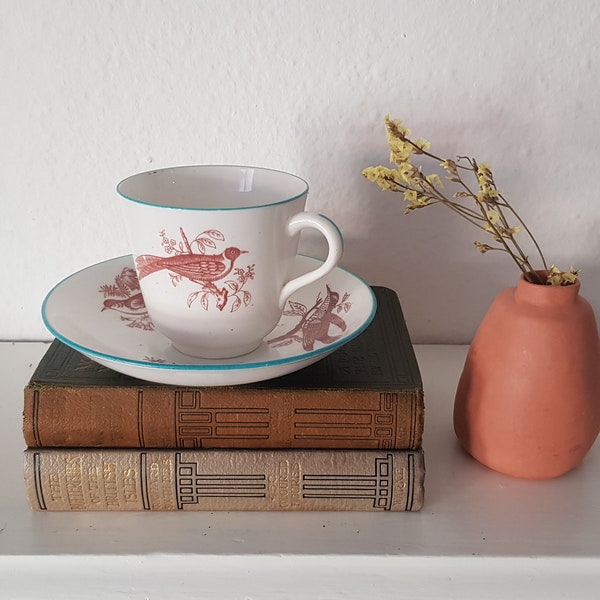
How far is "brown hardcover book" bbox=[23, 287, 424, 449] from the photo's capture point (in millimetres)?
487

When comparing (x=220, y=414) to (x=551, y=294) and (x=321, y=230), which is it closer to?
(x=321, y=230)

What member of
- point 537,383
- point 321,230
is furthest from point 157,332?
point 537,383

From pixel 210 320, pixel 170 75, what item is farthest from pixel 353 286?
pixel 170 75

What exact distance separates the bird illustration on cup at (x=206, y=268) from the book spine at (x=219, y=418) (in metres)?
0.06

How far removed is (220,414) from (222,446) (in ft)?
0.08

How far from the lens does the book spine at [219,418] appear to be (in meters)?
0.49

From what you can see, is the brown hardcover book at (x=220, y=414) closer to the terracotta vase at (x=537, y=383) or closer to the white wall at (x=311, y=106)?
the terracotta vase at (x=537, y=383)

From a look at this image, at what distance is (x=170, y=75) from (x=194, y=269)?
0.81 ft

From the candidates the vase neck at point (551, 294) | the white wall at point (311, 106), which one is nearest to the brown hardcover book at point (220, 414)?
the vase neck at point (551, 294)

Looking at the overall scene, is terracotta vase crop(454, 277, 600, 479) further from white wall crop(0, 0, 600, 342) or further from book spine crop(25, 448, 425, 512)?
white wall crop(0, 0, 600, 342)

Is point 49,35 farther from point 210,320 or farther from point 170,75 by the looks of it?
point 210,320

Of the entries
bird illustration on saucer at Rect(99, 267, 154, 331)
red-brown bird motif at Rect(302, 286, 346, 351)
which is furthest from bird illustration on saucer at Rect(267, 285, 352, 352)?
bird illustration on saucer at Rect(99, 267, 154, 331)

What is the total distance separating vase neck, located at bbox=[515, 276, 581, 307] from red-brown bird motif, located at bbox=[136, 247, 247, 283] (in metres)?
0.20

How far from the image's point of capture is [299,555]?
46 centimetres
